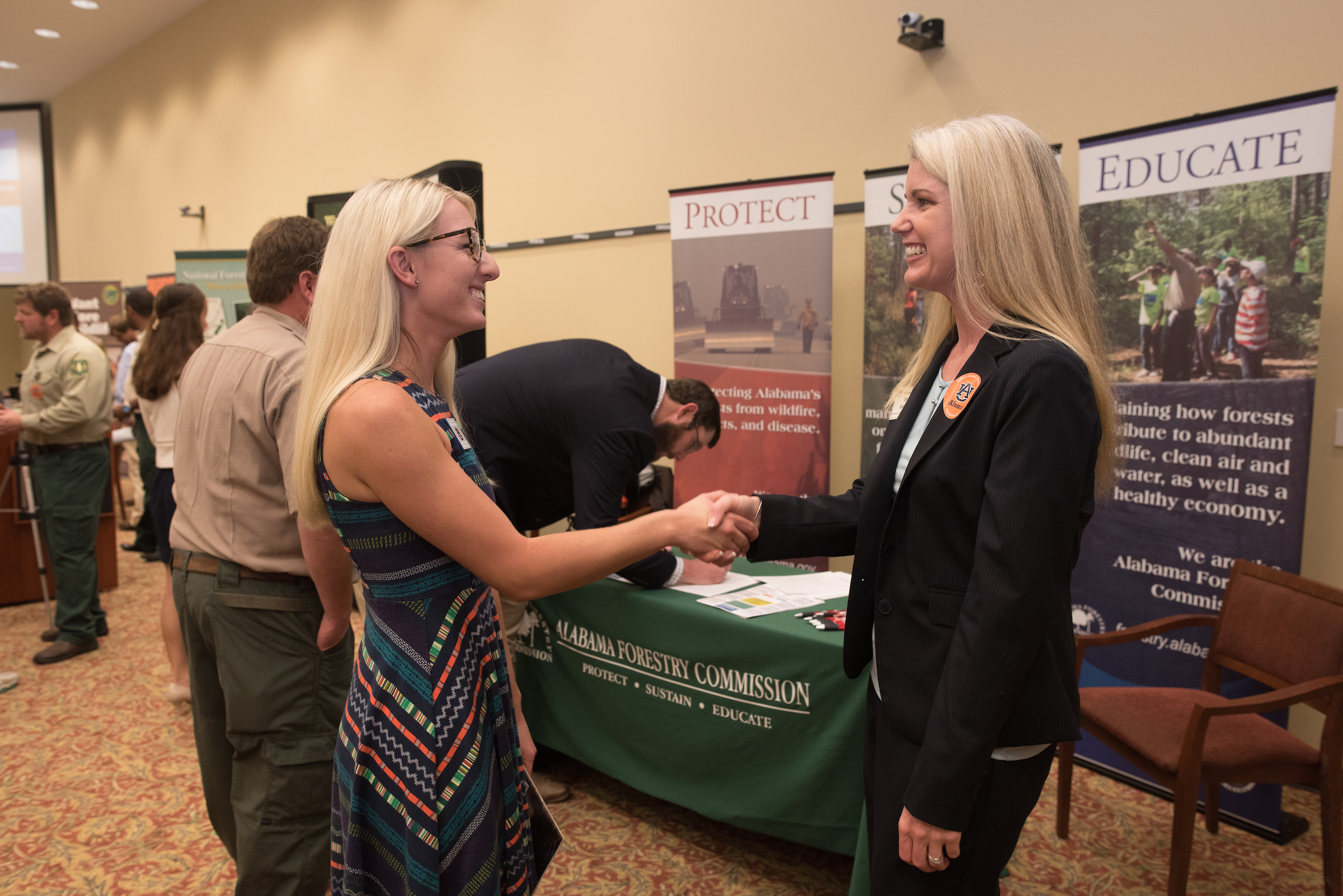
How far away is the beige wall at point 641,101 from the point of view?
121 inches

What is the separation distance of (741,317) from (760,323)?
3.8 inches

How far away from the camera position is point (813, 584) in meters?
2.55

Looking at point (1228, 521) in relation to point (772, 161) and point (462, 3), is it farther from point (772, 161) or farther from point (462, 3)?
point (462, 3)

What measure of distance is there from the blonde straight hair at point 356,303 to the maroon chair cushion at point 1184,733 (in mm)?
2070

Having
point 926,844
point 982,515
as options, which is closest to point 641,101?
point 982,515

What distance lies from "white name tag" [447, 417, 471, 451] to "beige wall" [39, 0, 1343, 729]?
2.97m

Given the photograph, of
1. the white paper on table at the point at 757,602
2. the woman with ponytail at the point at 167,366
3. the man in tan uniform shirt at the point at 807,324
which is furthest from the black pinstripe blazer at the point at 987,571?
the woman with ponytail at the point at 167,366

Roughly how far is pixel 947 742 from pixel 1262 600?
1.96 meters

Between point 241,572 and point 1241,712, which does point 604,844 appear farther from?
point 1241,712

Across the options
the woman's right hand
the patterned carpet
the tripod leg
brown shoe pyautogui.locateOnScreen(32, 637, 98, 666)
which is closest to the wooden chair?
the patterned carpet

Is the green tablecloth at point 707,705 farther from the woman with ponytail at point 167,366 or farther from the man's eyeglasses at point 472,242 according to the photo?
the woman with ponytail at point 167,366

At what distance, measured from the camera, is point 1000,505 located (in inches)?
40.9


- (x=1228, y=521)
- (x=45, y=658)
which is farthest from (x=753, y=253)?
(x=45, y=658)

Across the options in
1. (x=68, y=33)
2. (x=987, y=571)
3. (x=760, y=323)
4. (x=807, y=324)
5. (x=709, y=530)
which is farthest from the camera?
(x=68, y=33)
